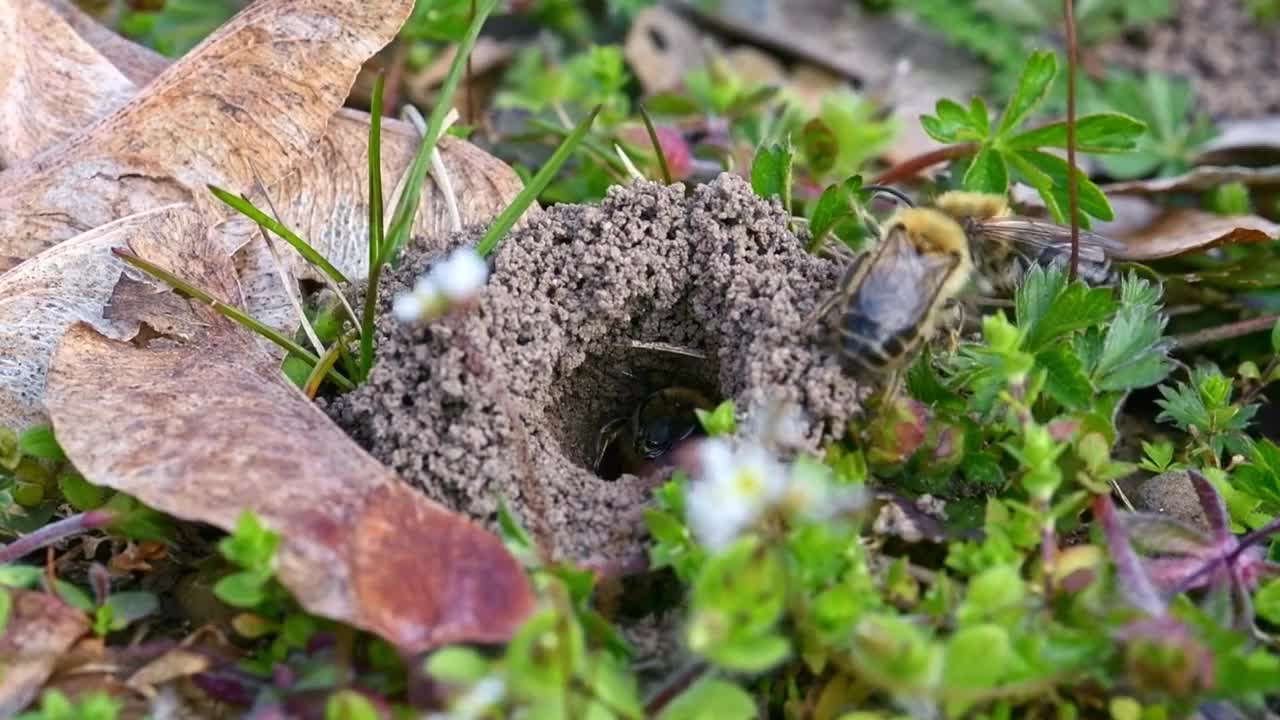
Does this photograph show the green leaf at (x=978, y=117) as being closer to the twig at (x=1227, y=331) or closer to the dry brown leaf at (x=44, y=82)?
the twig at (x=1227, y=331)

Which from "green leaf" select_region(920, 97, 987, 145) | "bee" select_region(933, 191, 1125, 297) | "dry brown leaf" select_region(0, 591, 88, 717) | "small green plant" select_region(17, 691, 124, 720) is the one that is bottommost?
"dry brown leaf" select_region(0, 591, 88, 717)

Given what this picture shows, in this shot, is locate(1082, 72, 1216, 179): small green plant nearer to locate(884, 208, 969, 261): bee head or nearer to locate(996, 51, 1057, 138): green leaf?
locate(996, 51, 1057, 138): green leaf

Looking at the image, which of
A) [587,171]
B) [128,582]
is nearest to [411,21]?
[587,171]

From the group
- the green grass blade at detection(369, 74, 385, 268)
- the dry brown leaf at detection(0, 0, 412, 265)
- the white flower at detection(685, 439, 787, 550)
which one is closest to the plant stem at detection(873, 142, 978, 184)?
the dry brown leaf at detection(0, 0, 412, 265)

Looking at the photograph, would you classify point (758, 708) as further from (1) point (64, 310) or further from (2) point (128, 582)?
(1) point (64, 310)

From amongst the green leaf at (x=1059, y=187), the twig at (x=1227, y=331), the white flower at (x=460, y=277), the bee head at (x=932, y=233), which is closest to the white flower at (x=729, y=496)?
the white flower at (x=460, y=277)
